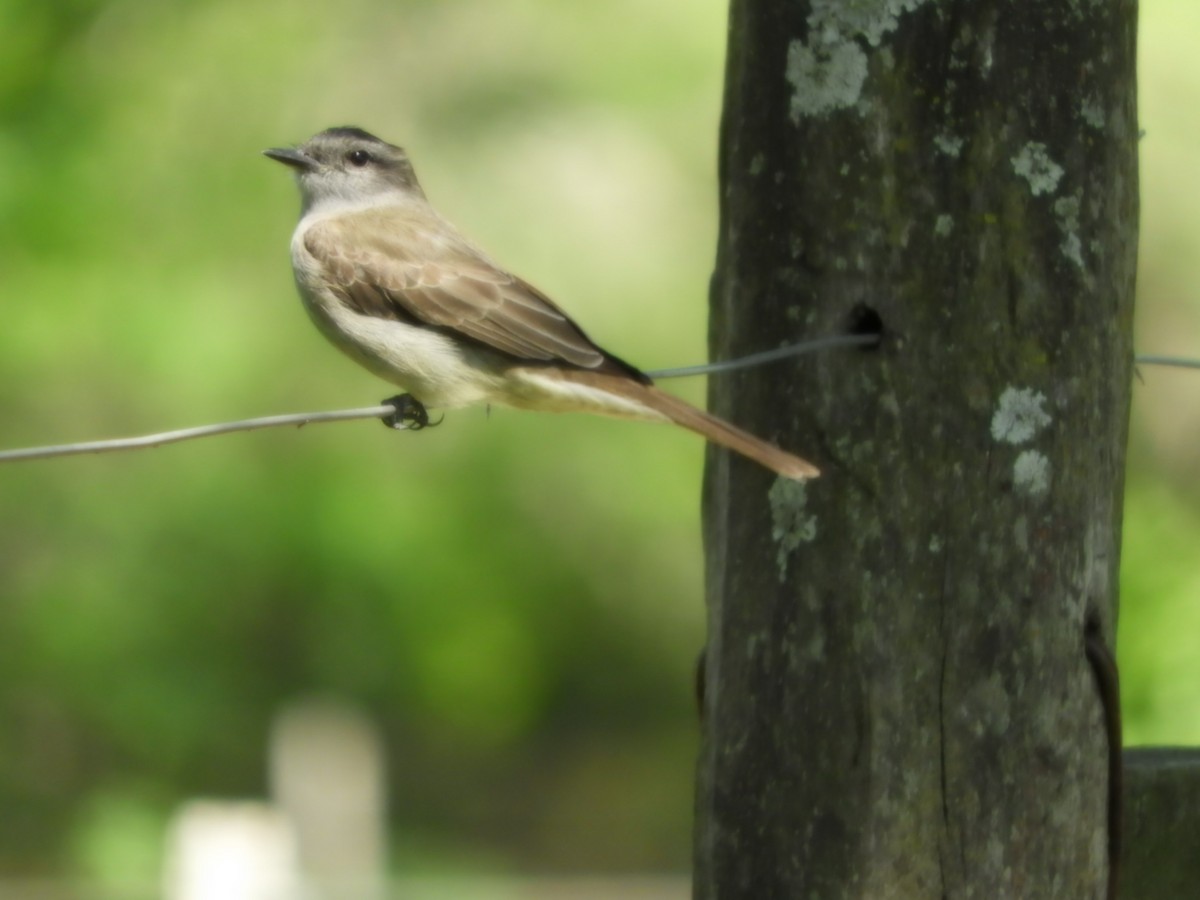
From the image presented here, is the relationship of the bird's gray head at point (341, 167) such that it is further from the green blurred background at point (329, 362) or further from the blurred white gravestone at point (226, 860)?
the blurred white gravestone at point (226, 860)

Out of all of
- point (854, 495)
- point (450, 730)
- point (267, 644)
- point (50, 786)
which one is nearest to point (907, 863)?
point (854, 495)

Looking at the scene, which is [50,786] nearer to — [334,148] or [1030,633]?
[334,148]

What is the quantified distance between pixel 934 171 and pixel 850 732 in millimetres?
934

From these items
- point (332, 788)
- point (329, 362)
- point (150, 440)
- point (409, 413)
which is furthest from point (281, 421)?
point (332, 788)

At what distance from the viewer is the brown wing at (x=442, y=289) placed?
414 centimetres

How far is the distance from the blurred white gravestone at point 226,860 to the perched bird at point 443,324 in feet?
9.74

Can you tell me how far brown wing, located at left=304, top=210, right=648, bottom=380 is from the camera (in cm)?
414

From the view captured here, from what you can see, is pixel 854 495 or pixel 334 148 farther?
pixel 334 148

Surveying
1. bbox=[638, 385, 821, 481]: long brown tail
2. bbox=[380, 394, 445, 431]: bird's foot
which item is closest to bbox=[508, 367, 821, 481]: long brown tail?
bbox=[638, 385, 821, 481]: long brown tail

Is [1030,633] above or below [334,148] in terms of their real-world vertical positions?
below

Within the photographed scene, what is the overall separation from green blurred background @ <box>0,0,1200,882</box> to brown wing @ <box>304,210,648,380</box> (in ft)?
6.54

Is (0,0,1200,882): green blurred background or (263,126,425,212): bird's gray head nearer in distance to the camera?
(263,126,425,212): bird's gray head

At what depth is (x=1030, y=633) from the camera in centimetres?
272

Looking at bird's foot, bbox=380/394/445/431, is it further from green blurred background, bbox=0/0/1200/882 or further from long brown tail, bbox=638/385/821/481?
green blurred background, bbox=0/0/1200/882
